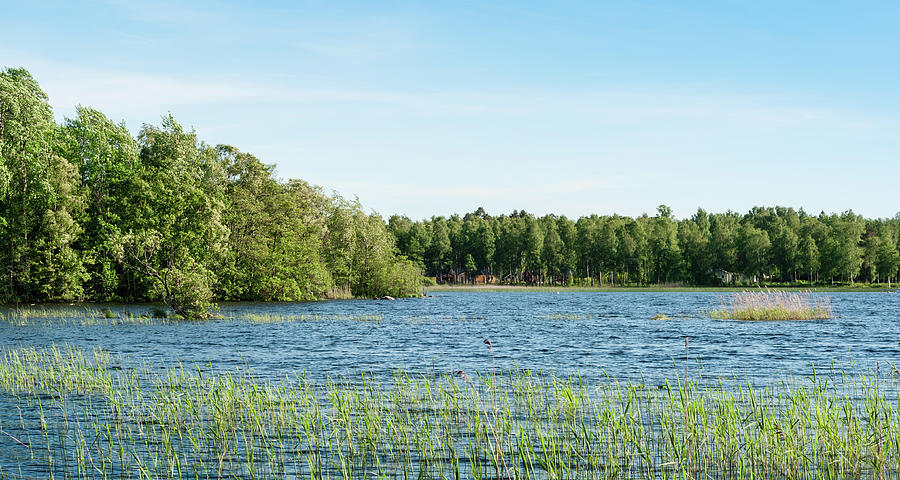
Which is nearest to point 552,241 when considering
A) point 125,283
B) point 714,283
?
point 714,283

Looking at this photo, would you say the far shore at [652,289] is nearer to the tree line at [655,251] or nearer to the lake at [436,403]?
the tree line at [655,251]

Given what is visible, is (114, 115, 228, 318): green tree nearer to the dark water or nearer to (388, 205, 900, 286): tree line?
the dark water

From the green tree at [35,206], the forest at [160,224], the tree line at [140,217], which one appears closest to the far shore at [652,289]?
the forest at [160,224]

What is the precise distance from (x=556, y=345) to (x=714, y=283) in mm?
142084

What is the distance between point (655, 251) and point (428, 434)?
16638 centimetres

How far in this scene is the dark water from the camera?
24.4 m

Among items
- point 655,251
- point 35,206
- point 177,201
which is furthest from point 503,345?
point 655,251

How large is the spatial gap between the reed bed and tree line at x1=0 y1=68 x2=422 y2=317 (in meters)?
30.5

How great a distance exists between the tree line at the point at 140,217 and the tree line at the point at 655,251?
93.6 m

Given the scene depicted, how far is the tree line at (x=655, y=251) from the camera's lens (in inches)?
5920

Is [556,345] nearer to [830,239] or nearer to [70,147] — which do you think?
[70,147]

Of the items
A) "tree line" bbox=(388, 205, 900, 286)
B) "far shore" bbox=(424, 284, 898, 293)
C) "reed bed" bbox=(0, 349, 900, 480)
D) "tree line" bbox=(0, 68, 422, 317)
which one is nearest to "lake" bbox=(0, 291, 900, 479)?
"reed bed" bbox=(0, 349, 900, 480)

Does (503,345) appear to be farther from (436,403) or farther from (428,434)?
(428,434)

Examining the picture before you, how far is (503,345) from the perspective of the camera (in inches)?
1312
